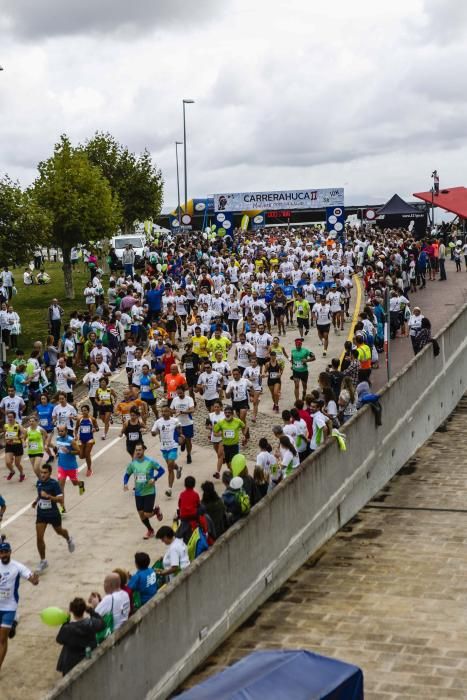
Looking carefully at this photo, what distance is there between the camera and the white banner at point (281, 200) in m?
62.2

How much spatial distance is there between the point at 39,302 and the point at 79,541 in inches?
961

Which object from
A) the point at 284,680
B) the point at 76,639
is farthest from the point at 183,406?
the point at 284,680

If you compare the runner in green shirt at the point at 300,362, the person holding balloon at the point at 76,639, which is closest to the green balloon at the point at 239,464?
the person holding balloon at the point at 76,639

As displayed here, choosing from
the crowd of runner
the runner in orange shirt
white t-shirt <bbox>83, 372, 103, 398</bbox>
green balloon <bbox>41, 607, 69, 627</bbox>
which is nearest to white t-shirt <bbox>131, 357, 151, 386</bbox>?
the crowd of runner

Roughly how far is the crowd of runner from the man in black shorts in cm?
2

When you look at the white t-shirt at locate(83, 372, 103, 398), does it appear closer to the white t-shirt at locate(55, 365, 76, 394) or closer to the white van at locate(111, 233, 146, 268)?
the white t-shirt at locate(55, 365, 76, 394)

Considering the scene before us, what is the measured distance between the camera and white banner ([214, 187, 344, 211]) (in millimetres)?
62188

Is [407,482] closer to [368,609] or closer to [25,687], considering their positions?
[368,609]

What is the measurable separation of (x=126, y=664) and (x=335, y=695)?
88.5 inches

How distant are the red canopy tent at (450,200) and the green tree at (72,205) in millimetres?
20122

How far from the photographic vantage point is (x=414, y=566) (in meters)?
15.6

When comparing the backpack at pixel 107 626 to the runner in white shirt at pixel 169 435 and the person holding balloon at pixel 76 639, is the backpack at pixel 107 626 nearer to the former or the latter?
the person holding balloon at pixel 76 639

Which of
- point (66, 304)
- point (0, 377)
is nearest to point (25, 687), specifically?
point (0, 377)

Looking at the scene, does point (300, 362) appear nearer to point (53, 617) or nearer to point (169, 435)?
point (169, 435)
